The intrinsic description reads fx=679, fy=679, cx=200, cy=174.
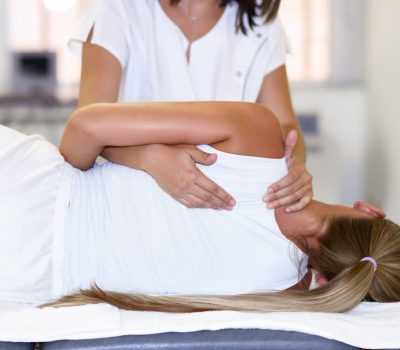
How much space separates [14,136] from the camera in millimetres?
1432

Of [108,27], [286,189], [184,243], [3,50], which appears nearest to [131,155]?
[184,243]

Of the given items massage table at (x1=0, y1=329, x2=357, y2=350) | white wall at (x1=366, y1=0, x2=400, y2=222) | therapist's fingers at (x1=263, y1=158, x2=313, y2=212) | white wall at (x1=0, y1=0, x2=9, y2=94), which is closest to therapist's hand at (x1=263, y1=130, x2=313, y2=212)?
therapist's fingers at (x1=263, y1=158, x2=313, y2=212)

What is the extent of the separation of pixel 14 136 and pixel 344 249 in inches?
28.8

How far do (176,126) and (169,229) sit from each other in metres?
0.22

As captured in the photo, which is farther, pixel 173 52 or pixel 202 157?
pixel 173 52

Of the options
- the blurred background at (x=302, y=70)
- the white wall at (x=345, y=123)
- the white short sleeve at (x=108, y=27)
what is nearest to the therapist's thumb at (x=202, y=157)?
the white short sleeve at (x=108, y=27)

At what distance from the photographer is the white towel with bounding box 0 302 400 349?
Result: 1.10 m

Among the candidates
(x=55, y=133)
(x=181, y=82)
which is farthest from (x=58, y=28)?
(x=181, y=82)

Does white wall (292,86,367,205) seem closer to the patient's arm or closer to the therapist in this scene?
the therapist

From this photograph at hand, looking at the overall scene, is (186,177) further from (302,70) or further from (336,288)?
(302,70)

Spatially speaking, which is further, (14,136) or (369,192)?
(369,192)

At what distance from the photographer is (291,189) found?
1.46 metres

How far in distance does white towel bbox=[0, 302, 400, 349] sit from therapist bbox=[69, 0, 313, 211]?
783 mm

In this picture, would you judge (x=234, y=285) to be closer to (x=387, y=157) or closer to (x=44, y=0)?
(x=387, y=157)
